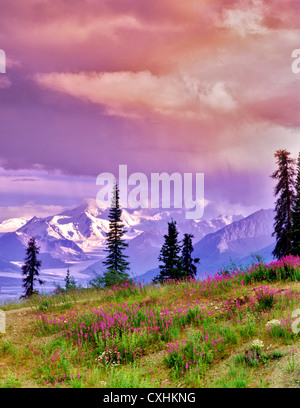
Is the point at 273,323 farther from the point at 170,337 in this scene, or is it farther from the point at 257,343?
the point at 170,337

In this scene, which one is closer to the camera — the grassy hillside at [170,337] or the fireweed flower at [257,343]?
the grassy hillside at [170,337]

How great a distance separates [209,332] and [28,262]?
3676 cm

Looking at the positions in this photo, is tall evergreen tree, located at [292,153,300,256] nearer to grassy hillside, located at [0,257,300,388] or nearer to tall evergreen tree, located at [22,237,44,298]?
grassy hillside, located at [0,257,300,388]

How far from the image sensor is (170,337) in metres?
8.67

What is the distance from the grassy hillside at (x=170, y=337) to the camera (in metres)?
6.81

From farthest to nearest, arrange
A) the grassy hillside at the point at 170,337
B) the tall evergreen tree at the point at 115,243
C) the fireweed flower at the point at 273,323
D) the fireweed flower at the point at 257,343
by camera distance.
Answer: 1. the tall evergreen tree at the point at 115,243
2. the fireweed flower at the point at 273,323
3. the fireweed flower at the point at 257,343
4. the grassy hillside at the point at 170,337

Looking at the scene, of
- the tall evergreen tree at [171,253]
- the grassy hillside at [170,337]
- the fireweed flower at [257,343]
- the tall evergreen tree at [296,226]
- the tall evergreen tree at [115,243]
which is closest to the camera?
the grassy hillside at [170,337]

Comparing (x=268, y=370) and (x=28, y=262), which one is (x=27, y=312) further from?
(x=28, y=262)

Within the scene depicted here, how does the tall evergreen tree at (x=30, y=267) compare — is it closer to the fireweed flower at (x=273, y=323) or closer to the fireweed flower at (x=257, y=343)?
the fireweed flower at (x=273, y=323)

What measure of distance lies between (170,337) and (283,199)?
28.6m

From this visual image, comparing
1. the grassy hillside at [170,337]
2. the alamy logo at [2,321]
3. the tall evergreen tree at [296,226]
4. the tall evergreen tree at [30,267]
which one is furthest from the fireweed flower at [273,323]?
the tall evergreen tree at [30,267]

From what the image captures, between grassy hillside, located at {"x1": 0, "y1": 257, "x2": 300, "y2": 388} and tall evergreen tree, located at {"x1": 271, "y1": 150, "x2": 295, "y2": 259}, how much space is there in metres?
22.4

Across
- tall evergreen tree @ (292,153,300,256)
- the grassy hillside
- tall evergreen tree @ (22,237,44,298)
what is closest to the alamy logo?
the grassy hillside

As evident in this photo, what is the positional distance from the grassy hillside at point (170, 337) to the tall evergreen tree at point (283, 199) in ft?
73.4
